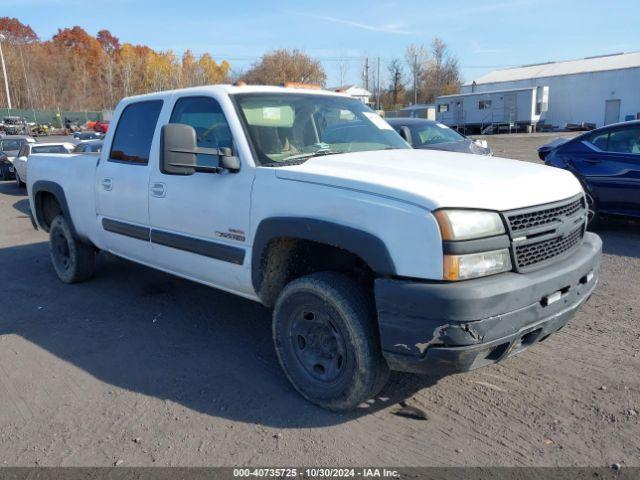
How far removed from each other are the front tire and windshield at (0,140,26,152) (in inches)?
776

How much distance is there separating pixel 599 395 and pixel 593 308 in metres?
1.69

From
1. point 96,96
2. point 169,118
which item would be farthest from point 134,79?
point 169,118

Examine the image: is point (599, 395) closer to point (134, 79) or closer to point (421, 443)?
point (421, 443)

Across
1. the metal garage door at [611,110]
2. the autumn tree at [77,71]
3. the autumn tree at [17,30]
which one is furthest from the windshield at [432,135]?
the autumn tree at [17,30]

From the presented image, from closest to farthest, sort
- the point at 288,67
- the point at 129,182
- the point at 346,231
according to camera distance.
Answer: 1. the point at 346,231
2. the point at 129,182
3. the point at 288,67

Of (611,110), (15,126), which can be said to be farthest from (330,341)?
(15,126)

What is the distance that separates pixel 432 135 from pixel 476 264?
867 centimetres

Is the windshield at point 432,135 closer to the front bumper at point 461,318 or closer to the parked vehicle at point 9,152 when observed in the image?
the front bumper at point 461,318

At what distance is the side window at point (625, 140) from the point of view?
7406 mm

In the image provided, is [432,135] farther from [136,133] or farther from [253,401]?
[253,401]

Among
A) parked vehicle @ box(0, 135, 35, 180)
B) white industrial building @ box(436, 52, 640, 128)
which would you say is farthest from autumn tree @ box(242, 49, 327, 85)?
parked vehicle @ box(0, 135, 35, 180)

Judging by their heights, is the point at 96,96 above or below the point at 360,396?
above

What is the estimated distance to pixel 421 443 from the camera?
3.00 meters

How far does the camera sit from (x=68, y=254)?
242 inches
